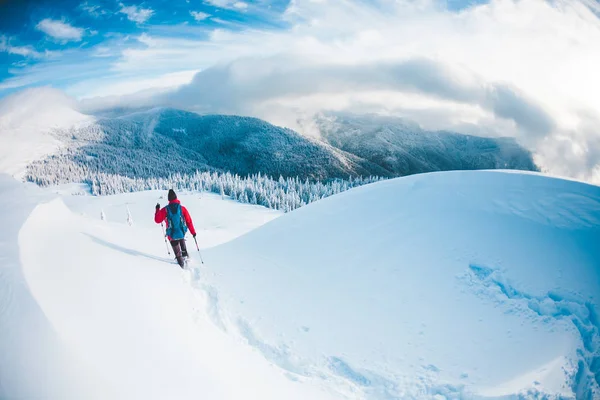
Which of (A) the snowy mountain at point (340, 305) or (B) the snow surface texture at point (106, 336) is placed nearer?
(B) the snow surface texture at point (106, 336)

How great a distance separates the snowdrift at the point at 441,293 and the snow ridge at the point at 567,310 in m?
0.02

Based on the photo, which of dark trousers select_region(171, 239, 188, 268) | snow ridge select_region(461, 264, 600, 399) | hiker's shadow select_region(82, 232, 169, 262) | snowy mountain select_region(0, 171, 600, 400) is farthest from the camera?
dark trousers select_region(171, 239, 188, 268)

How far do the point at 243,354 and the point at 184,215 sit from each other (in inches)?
222

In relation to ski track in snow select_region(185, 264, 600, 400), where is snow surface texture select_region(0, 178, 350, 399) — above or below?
above

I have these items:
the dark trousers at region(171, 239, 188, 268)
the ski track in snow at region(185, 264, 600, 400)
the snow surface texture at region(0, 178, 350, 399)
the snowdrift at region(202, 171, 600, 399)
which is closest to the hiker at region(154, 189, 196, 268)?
the dark trousers at region(171, 239, 188, 268)

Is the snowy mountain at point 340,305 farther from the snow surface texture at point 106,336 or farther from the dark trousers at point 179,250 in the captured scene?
the dark trousers at point 179,250

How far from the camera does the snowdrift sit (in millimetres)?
4883

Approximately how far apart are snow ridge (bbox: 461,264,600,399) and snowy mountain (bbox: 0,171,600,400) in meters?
0.03

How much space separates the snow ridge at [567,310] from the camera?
4523mm

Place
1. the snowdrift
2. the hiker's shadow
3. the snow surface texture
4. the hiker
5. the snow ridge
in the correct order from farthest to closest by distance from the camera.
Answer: the hiker, the hiker's shadow, the snowdrift, the snow ridge, the snow surface texture

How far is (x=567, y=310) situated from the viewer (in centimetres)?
538

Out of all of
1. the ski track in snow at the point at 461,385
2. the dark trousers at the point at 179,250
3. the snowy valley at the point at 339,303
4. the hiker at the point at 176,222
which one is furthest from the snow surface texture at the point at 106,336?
the hiker at the point at 176,222

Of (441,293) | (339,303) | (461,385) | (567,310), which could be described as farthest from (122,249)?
(567,310)

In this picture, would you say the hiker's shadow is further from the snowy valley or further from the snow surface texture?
the snow surface texture
